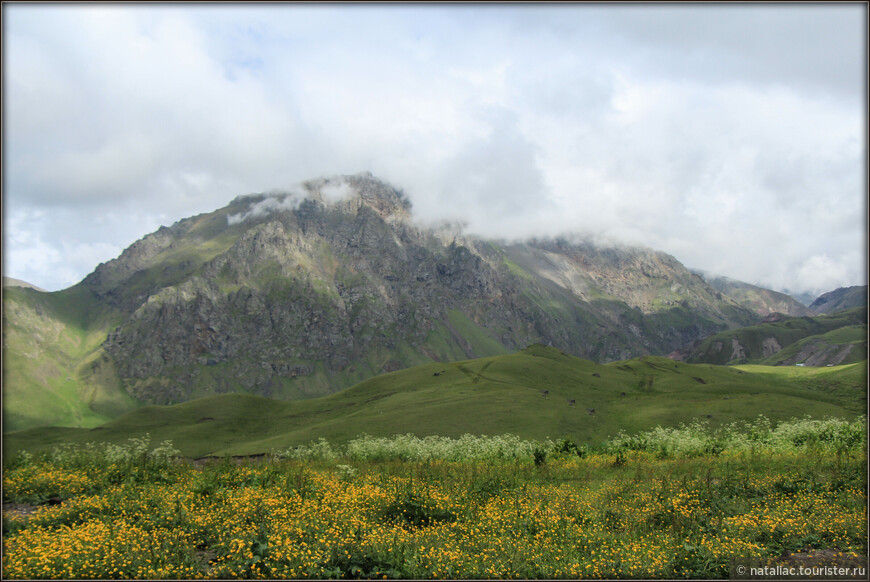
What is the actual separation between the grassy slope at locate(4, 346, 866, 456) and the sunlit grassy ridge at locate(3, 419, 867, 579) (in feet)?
282

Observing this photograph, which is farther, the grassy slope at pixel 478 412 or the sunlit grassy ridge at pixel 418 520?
the grassy slope at pixel 478 412

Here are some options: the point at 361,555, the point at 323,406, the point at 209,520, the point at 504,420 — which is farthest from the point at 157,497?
the point at 323,406

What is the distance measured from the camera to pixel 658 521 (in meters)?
19.7

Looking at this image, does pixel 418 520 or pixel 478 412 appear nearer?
pixel 418 520

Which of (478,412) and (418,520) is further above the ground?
(418,520)

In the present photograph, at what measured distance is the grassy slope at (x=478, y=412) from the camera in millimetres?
122375

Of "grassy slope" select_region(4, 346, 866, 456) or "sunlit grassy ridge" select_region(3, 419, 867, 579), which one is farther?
"grassy slope" select_region(4, 346, 866, 456)

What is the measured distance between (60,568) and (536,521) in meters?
15.8

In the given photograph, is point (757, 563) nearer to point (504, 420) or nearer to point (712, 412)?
point (504, 420)

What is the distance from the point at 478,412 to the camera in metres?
135

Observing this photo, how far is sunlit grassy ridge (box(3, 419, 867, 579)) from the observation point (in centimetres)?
1475

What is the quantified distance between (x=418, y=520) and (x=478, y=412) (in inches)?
4674

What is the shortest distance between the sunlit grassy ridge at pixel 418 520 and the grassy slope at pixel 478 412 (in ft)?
282

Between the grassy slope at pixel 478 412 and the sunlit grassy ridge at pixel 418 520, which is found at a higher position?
the sunlit grassy ridge at pixel 418 520
